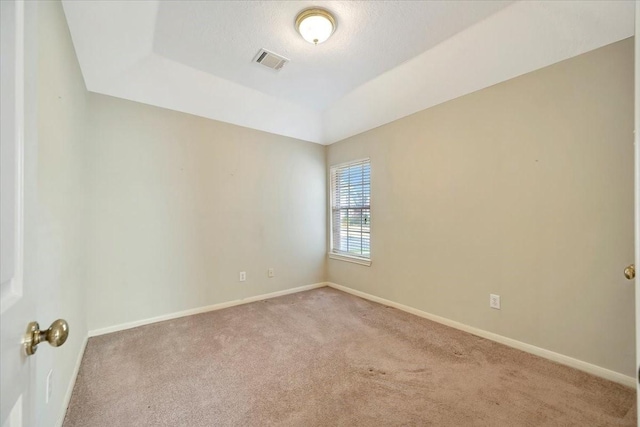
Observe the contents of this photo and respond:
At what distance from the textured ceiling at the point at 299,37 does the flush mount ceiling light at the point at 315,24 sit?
0.04 m

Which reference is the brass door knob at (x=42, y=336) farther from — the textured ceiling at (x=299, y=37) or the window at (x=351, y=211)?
the window at (x=351, y=211)

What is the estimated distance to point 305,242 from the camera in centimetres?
398

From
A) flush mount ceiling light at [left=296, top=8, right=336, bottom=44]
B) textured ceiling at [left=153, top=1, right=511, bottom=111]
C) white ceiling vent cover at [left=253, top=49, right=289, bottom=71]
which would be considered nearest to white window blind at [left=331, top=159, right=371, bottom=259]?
textured ceiling at [left=153, top=1, right=511, bottom=111]

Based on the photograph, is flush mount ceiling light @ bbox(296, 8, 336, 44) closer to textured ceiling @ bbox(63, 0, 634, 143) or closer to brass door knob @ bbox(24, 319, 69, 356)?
textured ceiling @ bbox(63, 0, 634, 143)

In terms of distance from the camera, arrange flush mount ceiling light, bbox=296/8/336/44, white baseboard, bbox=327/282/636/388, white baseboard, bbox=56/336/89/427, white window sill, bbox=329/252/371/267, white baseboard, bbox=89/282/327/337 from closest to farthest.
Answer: white baseboard, bbox=56/336/89/427
white baseboard, bbox=327/282/636/388
flush mount ceiling light, bbox=296/8/336/44
white baseboard, bbox=89/282/327/337
white window sill, bbox=329/252/371/267

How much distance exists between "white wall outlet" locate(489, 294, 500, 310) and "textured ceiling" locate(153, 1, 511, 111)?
2207 mm

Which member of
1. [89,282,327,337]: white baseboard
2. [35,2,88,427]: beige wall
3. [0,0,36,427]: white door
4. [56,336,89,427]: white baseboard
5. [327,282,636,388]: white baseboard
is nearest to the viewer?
[0,0,36,427]: white door

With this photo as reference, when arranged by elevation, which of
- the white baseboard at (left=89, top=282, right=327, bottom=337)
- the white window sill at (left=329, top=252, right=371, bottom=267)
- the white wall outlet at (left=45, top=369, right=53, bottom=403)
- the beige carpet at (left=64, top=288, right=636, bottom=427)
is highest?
the white window sill at (left=329, top=252, right=371, bottom=267)

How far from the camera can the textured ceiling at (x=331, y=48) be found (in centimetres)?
182

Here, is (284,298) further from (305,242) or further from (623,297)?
(623,297)

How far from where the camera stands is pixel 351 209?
389 centimetres

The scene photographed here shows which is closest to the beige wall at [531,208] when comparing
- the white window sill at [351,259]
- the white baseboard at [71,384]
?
the white window sill at [351,259]

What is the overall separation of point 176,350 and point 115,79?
245 cm

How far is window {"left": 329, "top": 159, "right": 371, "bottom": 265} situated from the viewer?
3.63 metres
